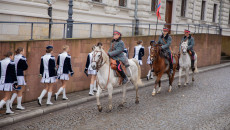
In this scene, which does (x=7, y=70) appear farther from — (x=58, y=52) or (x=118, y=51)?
(x=118, y=51)

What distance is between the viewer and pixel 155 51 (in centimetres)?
1220

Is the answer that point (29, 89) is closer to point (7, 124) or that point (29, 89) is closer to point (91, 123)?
point (7, 124)

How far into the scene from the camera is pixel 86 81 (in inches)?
525

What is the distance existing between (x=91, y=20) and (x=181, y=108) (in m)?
10.7

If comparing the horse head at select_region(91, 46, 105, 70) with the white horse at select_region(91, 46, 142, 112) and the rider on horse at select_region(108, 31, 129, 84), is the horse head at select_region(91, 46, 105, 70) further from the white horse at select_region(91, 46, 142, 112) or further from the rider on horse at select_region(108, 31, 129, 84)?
the rider on horse at select_region(108, 31, 129, 84)

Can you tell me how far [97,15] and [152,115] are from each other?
1186 centimetres

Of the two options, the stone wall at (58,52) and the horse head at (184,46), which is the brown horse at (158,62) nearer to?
the horse head at (184,46)

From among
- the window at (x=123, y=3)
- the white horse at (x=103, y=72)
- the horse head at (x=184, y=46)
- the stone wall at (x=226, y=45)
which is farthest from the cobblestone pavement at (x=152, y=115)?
the stone wall at (x=226, y=45)

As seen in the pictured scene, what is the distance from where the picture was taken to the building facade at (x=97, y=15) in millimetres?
11762

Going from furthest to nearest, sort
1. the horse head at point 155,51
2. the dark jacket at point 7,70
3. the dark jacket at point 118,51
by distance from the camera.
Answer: the horse head at point 155,51 → the dark jacket at point 118,51 → the dark jacket at point 7,70

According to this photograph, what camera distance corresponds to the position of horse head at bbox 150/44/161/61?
11977mm

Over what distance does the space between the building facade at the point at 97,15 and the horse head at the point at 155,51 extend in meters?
3.20

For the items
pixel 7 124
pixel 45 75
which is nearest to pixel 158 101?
pixel 45 75

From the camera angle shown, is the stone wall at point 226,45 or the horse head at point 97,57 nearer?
the horse head at point 97,57
